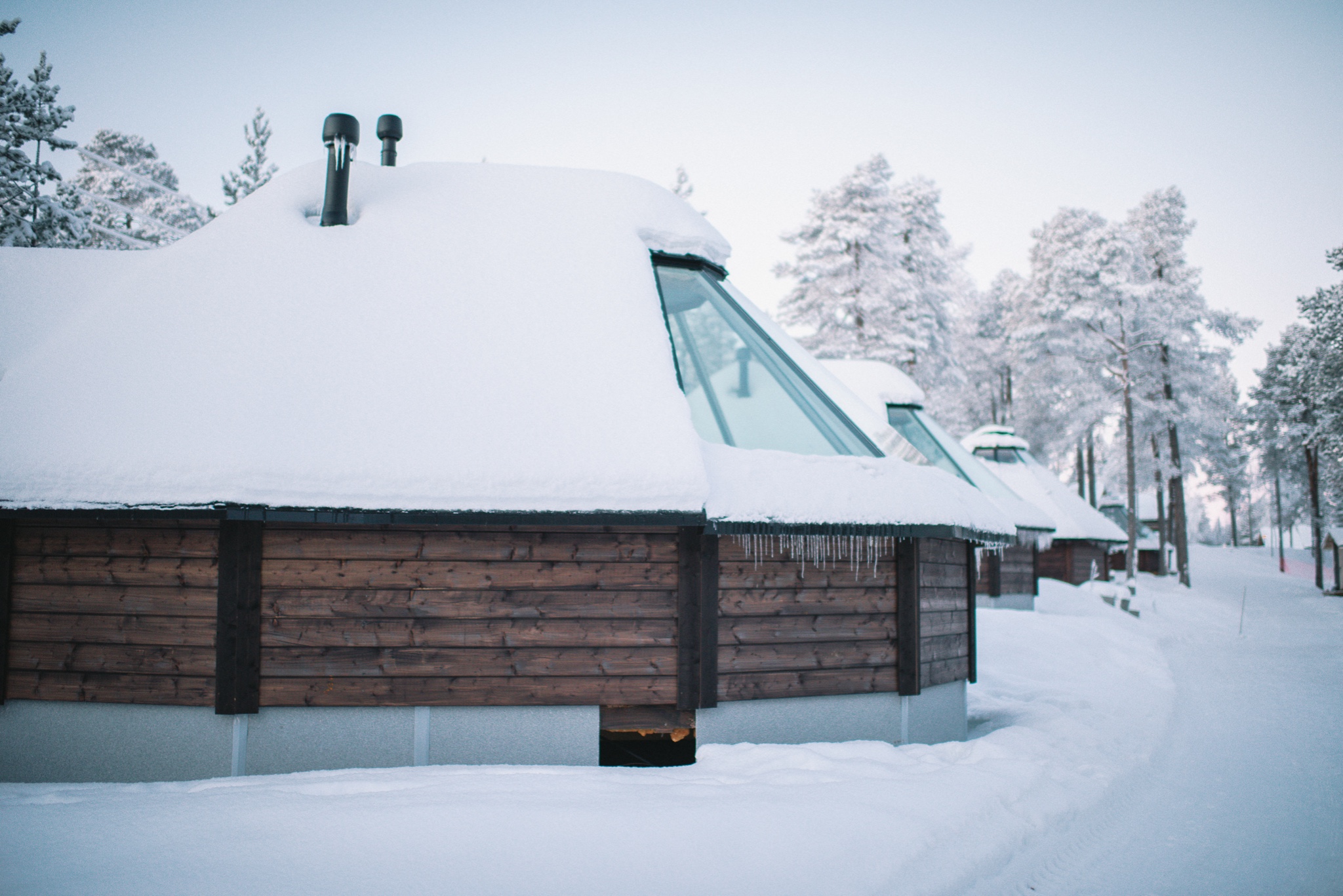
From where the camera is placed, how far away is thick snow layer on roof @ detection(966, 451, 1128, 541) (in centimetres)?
1853

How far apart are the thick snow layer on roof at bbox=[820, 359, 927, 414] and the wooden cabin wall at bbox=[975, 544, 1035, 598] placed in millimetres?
4048

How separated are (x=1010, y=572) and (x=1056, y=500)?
4.91 m

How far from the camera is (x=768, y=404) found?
244 inches

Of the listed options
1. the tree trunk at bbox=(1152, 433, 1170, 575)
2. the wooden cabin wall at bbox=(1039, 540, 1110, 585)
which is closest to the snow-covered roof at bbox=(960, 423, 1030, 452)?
the wooden cabin wall at bbox=(1039, 540, 1110, 585)

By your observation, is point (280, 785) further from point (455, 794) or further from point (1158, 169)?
point (1158, 169)

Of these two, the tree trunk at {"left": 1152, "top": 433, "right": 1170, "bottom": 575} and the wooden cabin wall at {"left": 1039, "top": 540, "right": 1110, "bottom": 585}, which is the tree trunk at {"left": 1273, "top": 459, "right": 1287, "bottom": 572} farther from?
the wooden cabin wall at {"left": 1039, "top": 540, "right": 1110, "bottom": 585}

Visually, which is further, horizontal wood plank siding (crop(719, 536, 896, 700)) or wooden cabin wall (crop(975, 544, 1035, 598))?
wooden cabin wall (crop(975, 544, 1035, 598))

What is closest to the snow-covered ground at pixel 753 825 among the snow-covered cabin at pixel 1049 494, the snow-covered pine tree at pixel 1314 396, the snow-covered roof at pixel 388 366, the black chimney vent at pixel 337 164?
the snow-covered roof at pixel 388 366

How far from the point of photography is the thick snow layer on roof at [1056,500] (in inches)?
730

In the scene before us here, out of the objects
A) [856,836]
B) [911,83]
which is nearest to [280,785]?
[856,836]

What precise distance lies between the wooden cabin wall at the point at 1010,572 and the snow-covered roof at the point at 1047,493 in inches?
87.7

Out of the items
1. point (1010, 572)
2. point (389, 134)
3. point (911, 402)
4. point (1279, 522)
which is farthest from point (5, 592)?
point (1279, 522)

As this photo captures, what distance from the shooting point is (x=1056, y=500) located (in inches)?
770

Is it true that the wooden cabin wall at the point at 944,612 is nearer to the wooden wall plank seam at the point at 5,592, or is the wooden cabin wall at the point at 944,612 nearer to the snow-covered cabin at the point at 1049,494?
the wooden wall plank seam at the point at 5,592
